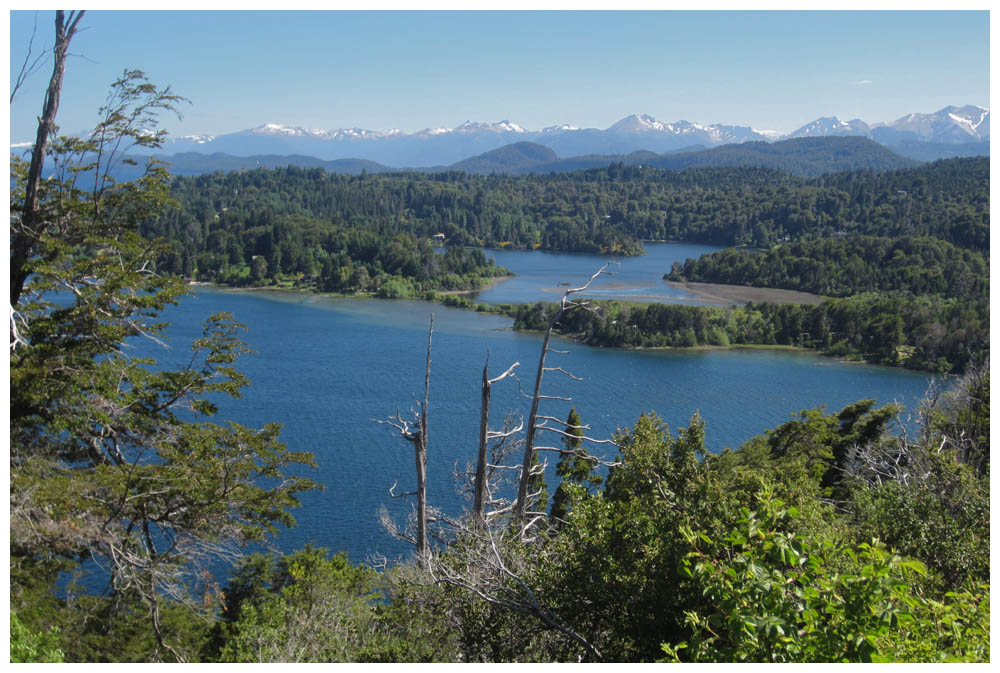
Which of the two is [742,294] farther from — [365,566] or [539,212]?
Answer: [539,212]

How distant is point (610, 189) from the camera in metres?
128

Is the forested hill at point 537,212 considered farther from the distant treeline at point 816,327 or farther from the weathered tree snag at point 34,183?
the weathered tree snag at point 34,183

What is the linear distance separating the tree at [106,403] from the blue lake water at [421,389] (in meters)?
8.29

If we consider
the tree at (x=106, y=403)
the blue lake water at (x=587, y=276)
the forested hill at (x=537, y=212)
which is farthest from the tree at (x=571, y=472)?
the forested hill at (x=537, y=212)

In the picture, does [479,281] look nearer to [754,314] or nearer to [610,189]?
[754,314]

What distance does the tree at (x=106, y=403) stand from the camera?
712 cm

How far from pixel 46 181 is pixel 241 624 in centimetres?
537

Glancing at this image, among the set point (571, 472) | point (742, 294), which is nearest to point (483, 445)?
point (571, 472)

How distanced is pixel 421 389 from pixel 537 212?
85.1 meters

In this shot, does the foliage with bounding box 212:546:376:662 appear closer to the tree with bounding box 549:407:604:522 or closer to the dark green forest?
the dark green forest

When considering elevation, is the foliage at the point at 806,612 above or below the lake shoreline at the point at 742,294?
above

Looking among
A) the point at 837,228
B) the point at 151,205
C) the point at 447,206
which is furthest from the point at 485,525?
the point at 447,206

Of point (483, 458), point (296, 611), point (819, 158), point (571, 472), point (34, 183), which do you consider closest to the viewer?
point (34, 183)

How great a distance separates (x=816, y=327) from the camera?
47094mm
